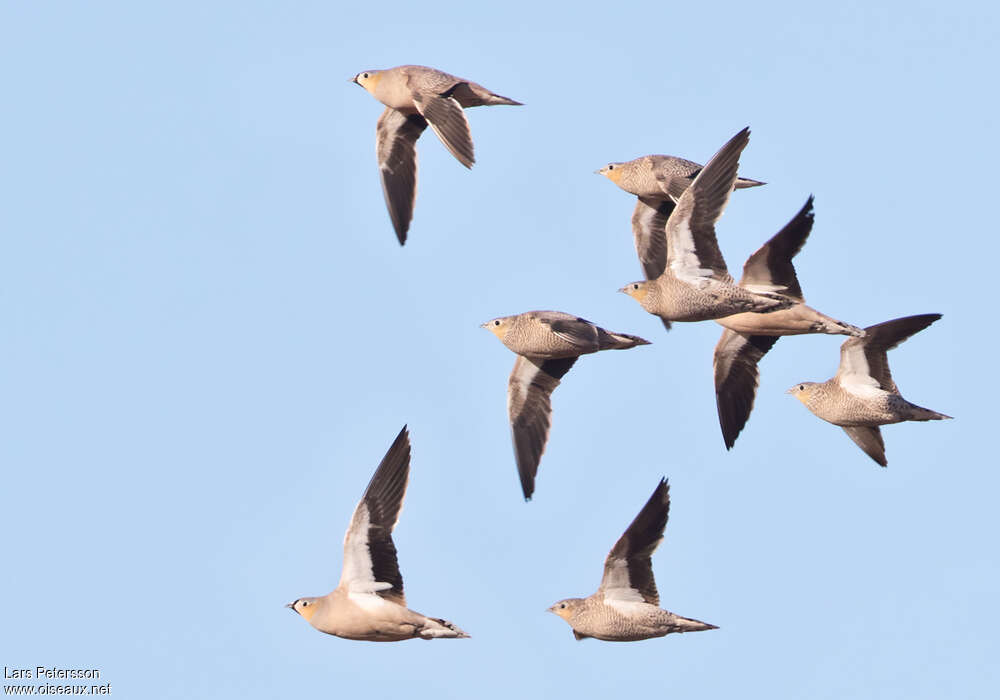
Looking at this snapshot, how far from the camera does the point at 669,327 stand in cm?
2508

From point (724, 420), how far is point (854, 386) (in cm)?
235

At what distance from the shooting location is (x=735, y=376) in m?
27.7

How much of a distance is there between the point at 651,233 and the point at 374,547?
819 centimetres

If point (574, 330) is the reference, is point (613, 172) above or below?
above

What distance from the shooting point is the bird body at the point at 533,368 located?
25281 mm

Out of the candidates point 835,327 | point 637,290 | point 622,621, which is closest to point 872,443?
point 835,327

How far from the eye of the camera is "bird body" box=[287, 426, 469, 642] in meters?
22.0

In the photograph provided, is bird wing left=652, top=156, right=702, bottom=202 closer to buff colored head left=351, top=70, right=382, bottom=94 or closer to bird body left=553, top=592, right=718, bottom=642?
buff colored head left=351, top=70, right=382, bottom=94

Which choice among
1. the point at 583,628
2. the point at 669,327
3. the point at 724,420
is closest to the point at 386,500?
the point at 583,628

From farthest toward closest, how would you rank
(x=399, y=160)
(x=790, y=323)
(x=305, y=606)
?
1. (x=399, y=160)
2. (x=790, y=323)
3. (x=305, y=606)

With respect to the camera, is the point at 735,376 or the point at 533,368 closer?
the point at 533,368

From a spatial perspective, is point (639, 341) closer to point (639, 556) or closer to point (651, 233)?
point (639, 556)

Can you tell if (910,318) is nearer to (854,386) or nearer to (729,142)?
(854,386)

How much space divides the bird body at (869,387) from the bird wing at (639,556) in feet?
13.9
